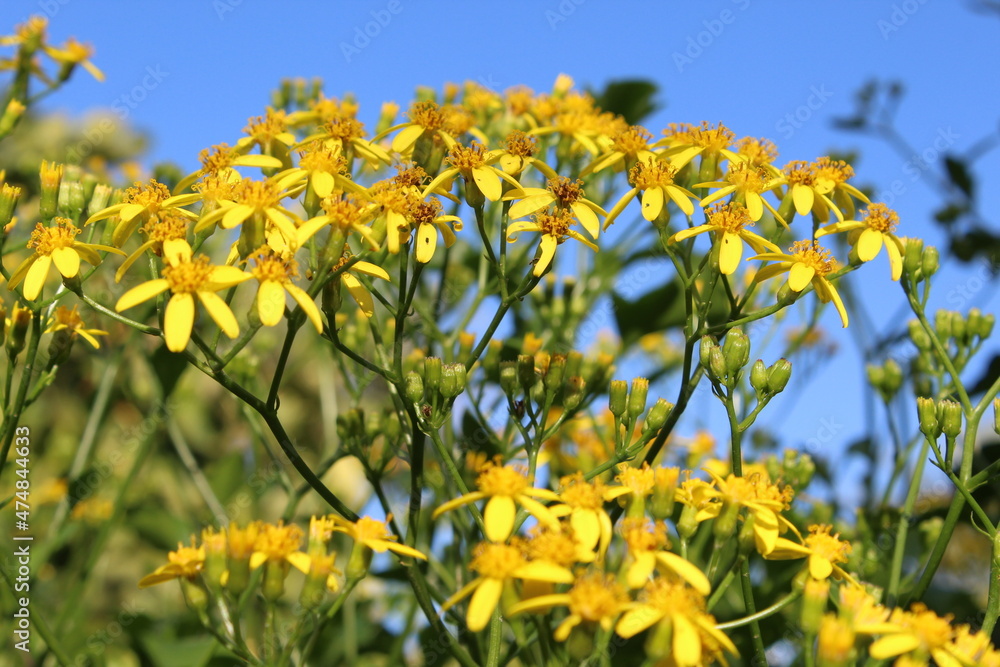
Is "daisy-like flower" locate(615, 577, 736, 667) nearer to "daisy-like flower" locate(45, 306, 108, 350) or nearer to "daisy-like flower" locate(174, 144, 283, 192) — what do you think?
"daisy-like flower" locate(174, 144, 283, 192)

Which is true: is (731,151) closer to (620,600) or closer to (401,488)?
(620,600)

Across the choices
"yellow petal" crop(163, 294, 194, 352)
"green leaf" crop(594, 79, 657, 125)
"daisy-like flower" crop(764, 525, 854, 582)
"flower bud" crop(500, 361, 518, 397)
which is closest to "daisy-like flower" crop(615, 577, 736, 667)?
"daisy-like flower" crop(764, 525, 854, 582)

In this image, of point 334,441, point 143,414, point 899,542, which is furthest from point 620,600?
point 143,414

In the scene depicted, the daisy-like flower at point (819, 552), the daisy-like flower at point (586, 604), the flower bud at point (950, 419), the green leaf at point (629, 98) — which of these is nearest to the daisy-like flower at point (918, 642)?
the daisy-like flower at point (819, 552)

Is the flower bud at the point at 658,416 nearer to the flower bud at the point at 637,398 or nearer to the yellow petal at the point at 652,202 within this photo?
the flower bud at the point at 637,398

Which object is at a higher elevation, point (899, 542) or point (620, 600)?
point (620, 600)

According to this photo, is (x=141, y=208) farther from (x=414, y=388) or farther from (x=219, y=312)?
(x=414, y=388)

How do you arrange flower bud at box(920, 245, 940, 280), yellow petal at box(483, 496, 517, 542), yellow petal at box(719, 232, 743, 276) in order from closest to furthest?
yellow petal at box(483, 496, 517, 542) → yellow petal at box(719, 232, 743, 276) → flower bud at box(920, 245, 940, 280)
